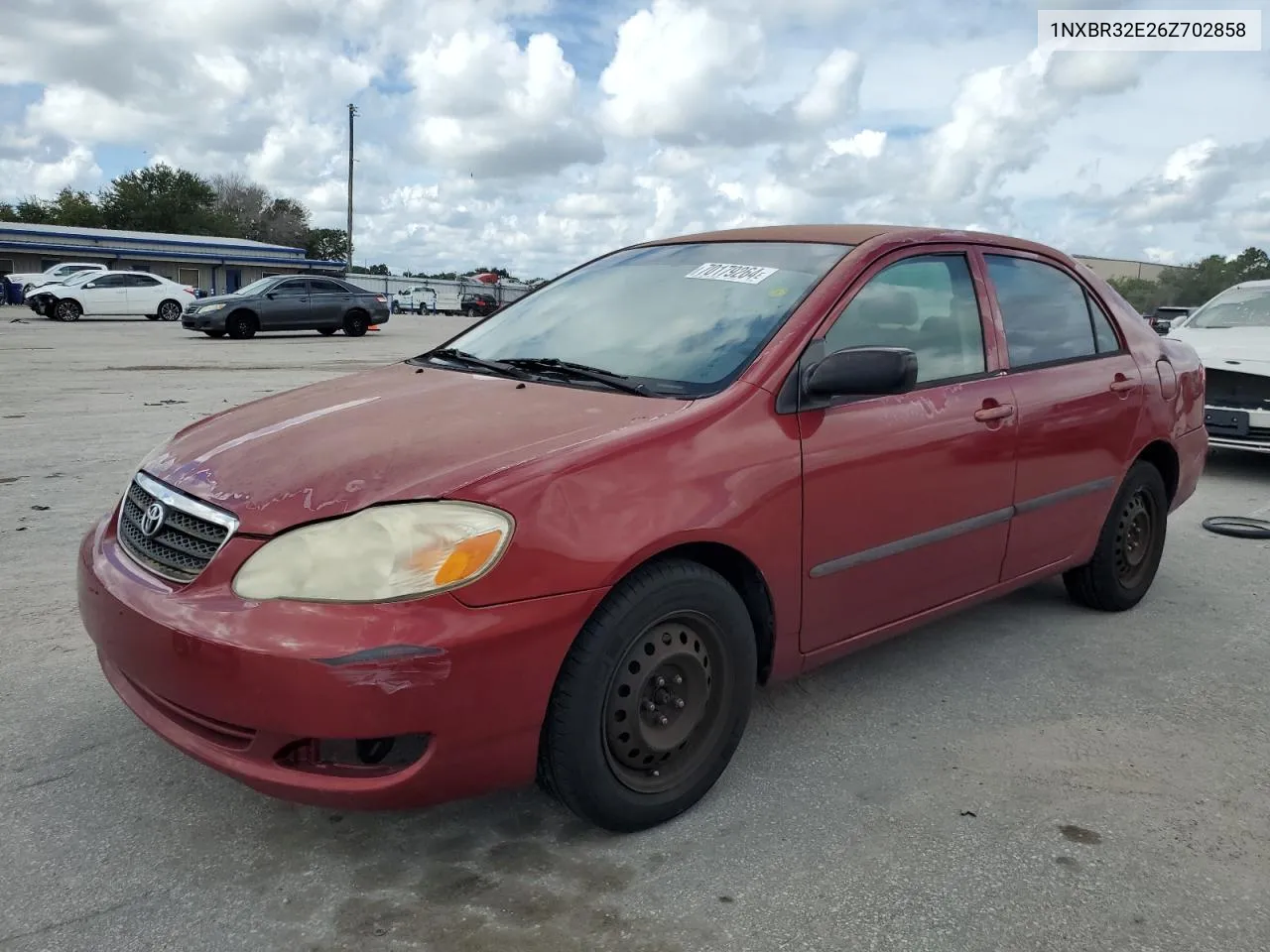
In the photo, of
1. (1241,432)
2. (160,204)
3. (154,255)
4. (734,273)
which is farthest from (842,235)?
(160,204)

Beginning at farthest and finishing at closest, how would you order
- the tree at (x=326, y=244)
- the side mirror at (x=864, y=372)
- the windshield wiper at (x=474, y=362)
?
the tree at (x=326, y=244)
the windshield wiper at (x=474, y=362)
the side mirror at (x=864, y=372)

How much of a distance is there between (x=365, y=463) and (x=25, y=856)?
1237 millimetres

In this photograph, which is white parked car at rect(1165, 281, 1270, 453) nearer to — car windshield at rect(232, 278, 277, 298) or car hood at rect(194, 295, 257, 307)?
car hood at rect(194, 295, 257, 307)

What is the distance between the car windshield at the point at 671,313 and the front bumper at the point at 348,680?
0.96m

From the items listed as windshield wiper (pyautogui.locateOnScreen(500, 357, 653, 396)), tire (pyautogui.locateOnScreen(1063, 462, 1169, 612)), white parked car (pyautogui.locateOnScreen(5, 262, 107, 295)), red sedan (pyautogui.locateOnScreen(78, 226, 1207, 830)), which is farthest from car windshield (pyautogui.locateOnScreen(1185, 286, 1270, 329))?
white parked car (pyautogui.locateOnScreen(5, 262, 107, 295))

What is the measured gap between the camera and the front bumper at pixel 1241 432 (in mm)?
7254

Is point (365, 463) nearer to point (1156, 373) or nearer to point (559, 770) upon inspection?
point (559, 770)

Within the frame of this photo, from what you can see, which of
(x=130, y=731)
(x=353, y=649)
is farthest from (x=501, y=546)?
(x=130, y=731)

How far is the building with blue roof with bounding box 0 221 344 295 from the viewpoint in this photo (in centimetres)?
4759

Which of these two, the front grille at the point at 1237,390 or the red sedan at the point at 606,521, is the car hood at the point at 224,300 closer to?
the front grille at the point at 1237,390

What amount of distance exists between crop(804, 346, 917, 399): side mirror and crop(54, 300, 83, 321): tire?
2933cm

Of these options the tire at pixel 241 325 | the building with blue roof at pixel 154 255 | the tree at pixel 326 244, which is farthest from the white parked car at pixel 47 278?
the tree at pixel 326 244

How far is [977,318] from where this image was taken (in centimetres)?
362

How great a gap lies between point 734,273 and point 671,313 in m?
0.27
